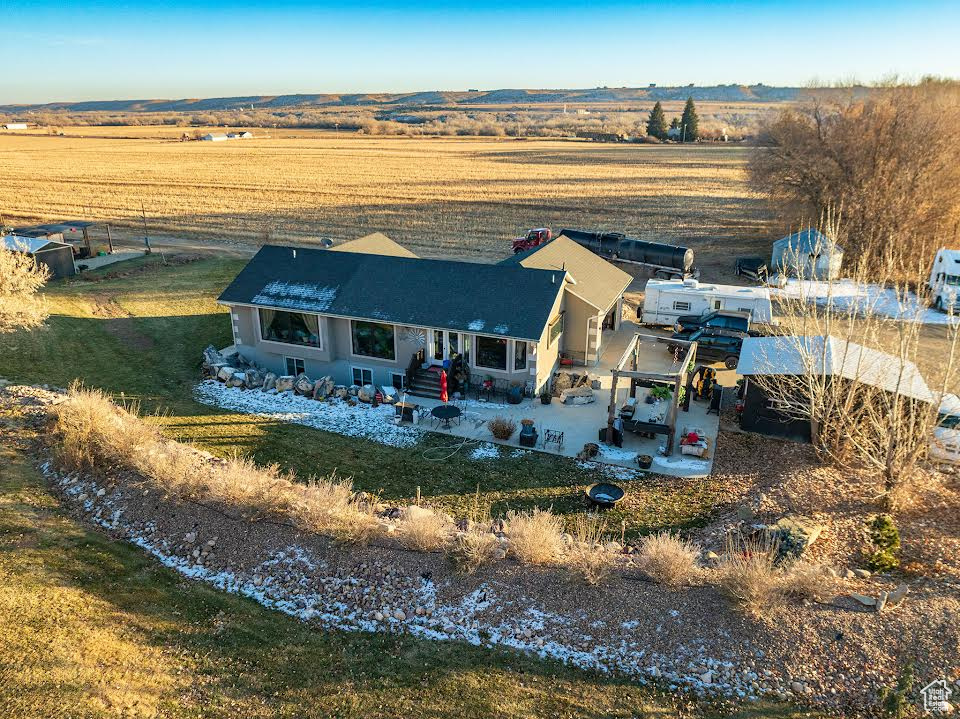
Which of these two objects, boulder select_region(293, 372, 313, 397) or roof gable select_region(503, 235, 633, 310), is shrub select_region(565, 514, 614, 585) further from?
roof gable select_region(503, 235, 633, 310)

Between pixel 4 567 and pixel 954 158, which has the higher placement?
pixel 954 158

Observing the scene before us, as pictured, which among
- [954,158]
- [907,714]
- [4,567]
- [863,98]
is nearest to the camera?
[907,714]

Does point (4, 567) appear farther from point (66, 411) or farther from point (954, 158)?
point (954, 158)

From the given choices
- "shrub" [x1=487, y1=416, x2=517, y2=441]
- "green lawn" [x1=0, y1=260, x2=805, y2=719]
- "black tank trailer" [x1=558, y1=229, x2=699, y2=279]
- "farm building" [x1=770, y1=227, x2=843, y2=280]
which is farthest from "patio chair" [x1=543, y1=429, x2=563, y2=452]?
"farm building" [x1=770, y1=227, x2=843, y2=280]

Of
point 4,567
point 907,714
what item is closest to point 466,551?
point 907,714

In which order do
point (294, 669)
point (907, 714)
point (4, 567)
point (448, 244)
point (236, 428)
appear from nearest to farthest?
point (907, 714) → point (294, 669) → point (4, 567) → point (236, 428) → point (448, 244)

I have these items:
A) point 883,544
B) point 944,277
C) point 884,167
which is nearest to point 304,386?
point 883,544

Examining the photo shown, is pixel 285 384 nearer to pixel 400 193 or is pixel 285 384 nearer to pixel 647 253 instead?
pixel 647 253

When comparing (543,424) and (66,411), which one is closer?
(66,411)
